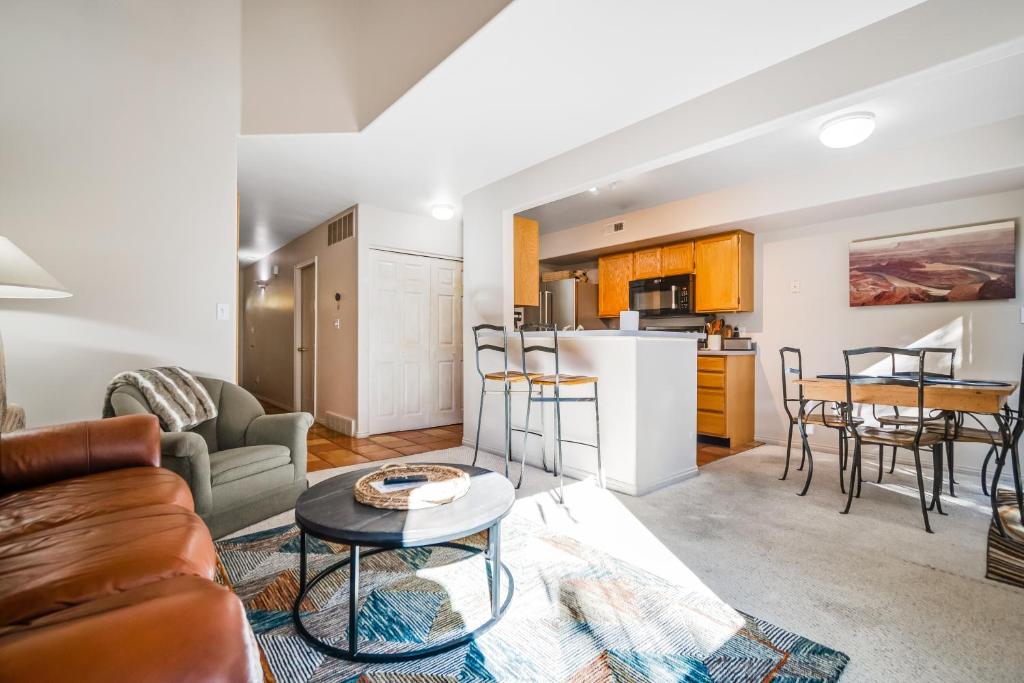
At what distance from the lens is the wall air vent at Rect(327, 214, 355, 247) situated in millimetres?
4977

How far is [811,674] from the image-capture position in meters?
1.35

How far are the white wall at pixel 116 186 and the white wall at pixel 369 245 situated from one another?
1607 mm

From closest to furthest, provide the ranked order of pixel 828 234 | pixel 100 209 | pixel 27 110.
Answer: pixel 27 110
pixel 100 209
pixel 828 234

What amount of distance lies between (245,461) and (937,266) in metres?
5.19

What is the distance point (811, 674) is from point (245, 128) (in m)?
4.26

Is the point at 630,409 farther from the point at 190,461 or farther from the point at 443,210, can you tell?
the point at 443,210

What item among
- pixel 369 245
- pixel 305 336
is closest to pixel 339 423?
pixel 305 336

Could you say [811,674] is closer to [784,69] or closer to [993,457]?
[784,69]

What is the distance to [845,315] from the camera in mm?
4219

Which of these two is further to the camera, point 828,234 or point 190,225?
point 828,234

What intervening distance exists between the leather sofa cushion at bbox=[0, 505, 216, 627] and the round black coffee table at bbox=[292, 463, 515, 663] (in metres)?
0.32

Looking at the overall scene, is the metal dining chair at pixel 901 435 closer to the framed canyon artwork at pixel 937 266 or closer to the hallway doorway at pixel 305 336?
the framed canyon artwork at pixel 937 266

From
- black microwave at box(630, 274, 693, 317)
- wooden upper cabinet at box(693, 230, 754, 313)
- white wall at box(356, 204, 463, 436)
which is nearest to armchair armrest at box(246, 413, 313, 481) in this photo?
white wall at box(356, 204, 463, 436)

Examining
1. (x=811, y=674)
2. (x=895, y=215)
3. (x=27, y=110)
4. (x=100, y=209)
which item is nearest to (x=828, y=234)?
(x=895, y=215)
